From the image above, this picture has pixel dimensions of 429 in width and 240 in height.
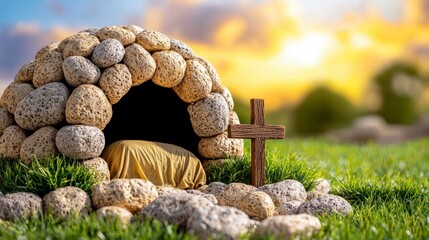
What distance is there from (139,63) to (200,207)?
3021mm

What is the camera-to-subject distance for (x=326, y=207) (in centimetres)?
695

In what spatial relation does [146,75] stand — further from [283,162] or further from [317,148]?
[317,148]

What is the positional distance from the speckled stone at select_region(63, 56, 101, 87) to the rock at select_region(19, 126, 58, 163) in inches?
26.3

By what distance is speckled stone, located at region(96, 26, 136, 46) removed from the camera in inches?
332

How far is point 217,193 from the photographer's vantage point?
7699 millimetres

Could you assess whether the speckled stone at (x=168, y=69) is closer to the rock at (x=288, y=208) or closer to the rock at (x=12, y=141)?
the rock at (x=12, y=141)

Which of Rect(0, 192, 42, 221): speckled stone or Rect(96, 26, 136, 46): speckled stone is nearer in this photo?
Rect(0, 192, 42, 221): speckled stone

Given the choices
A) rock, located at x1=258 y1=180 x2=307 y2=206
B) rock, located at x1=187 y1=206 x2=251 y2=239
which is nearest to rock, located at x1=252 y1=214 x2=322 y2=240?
rock, located at x1=187 y1=206 x2=251 y2=239

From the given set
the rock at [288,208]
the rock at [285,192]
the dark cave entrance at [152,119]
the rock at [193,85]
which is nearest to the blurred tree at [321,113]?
the dark cave entrance at [152,119]

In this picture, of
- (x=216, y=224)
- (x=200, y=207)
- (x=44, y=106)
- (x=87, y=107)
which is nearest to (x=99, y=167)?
(x=87, y=107)

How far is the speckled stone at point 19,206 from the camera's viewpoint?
657 cm

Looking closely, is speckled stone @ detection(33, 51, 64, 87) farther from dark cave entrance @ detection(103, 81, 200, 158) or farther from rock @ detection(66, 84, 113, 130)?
dark cave entrance @ detection(103, 81, 200, 158)

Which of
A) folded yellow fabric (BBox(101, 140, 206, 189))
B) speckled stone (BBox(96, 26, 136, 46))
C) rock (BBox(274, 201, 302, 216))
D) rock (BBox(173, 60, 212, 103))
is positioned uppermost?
speckled stone (BBox(96, 26, 136, 46))

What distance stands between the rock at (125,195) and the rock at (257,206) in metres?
0.98
